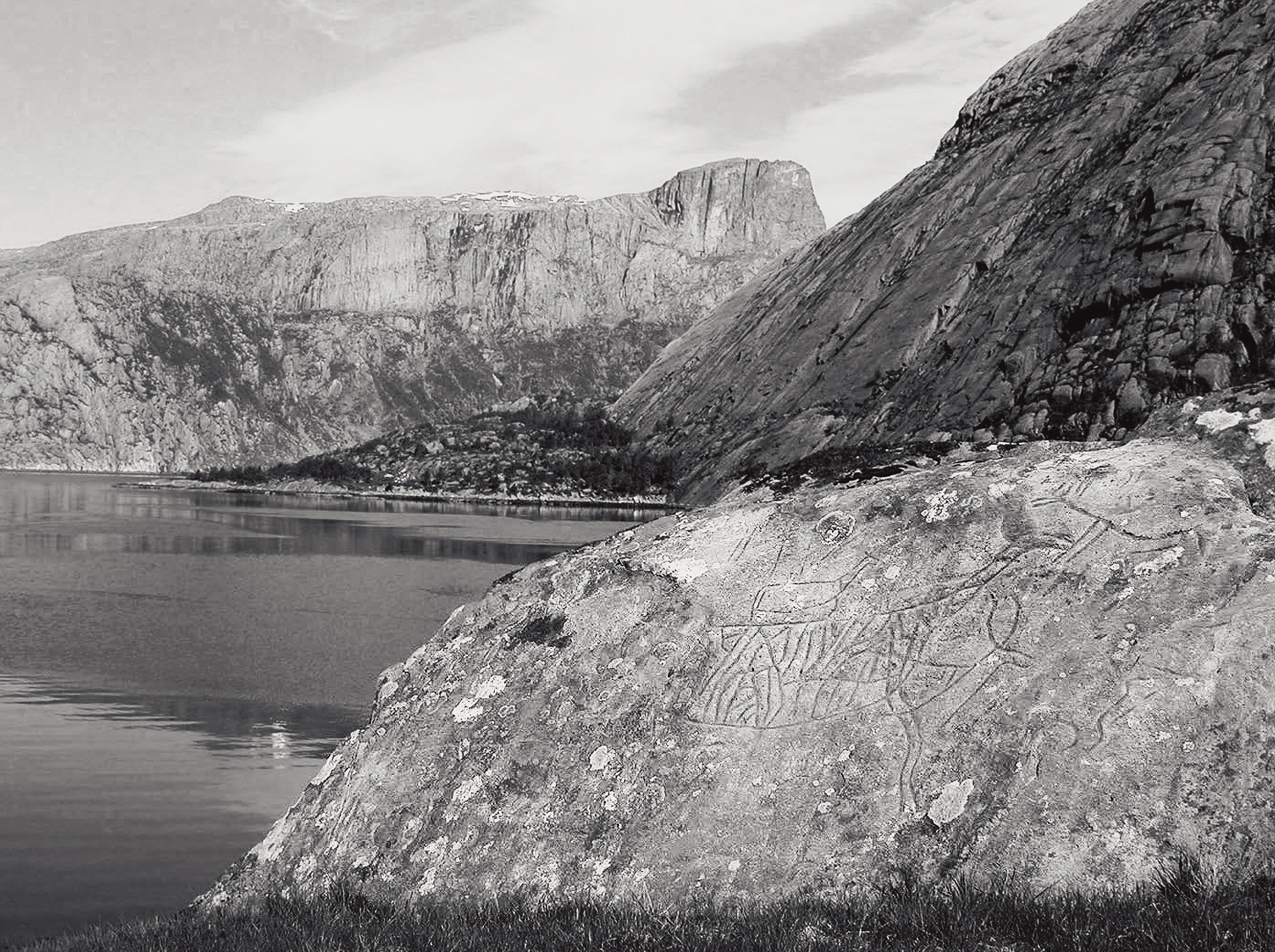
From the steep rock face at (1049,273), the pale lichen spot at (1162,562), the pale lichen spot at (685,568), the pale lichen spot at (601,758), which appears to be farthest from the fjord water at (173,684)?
the steep rock face at (1049,273)

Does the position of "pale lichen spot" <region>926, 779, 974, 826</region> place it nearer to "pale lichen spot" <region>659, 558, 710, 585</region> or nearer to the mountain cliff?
the mountain cliff

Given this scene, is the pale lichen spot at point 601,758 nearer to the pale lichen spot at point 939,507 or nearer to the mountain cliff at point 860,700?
the mountain cliff at point 860,700

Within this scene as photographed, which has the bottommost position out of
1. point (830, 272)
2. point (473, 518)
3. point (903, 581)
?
point (473, 518)

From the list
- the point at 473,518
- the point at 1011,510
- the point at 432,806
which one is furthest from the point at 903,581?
the point at 473,518

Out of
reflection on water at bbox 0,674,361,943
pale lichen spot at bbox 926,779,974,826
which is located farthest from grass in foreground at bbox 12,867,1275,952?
reflection on water at bbox 0,674,361,943

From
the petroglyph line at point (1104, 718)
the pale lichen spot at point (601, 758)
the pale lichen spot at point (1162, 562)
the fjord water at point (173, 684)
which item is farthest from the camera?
the fjord water at point (173, 684)

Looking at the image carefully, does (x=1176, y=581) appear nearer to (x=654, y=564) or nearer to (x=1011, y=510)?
(x=1011, y=510)
